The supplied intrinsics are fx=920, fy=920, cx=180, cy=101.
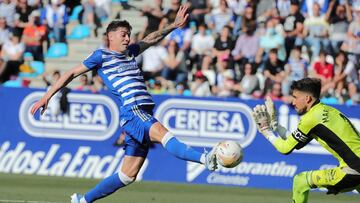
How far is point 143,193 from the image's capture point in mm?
14172

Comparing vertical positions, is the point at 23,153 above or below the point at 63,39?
below

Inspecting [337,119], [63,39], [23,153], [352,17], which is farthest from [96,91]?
[337,119]

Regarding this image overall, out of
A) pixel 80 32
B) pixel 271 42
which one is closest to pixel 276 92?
pixel 271 42

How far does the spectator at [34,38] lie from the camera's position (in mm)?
20609

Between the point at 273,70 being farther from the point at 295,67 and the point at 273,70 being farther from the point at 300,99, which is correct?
the point at 300,99

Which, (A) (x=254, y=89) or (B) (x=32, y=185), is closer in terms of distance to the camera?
(B) (x=32, y=185)

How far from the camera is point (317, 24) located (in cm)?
1950

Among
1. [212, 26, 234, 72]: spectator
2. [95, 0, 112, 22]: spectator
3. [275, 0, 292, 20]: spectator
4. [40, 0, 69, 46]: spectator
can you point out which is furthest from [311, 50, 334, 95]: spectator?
[40, 0, 69, 46]: spectator

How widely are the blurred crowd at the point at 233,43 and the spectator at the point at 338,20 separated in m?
0.02

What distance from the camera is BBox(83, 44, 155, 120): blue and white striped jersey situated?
404 inches

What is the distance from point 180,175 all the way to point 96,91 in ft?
7.01

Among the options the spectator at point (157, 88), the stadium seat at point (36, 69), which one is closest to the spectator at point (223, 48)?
the spectator at point (157, 88)

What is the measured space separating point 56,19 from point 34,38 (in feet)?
2.51

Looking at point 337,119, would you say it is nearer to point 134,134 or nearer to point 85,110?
→ point 134,134
